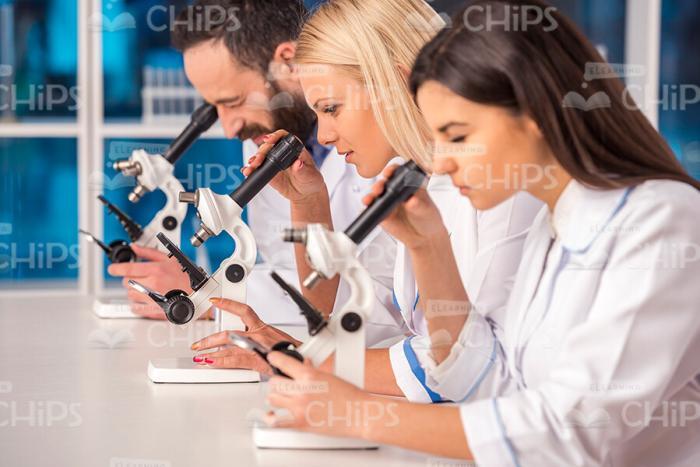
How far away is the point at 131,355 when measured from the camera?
2.10 meters

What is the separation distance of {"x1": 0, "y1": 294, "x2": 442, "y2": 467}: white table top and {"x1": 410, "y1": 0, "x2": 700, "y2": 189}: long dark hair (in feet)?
1.72

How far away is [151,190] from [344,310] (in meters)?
1.24

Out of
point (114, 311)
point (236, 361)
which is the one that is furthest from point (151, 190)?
point (236, 361)

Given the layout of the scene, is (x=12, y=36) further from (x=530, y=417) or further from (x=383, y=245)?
(x=530, y=417)

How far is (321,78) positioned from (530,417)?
106 centimetres

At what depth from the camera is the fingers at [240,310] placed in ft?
6.19

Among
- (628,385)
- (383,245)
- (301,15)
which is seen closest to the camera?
(628,385)

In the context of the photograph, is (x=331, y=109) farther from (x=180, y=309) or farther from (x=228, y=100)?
(x=228, y=100)

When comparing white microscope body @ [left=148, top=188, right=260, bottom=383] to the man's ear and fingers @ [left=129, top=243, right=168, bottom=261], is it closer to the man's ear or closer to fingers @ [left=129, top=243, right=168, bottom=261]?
fingers @ [left=129, top=243, right=168, bottom=261]

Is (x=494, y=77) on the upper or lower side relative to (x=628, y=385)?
upper

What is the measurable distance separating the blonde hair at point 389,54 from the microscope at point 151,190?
63cm

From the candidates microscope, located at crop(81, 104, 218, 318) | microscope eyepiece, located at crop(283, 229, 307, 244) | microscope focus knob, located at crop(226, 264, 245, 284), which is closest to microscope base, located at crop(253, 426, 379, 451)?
microscope eyepiece, located at crop(283, 229, 307, 244)

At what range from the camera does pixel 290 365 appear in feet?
4.53

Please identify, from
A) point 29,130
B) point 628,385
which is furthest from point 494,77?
point 29,130
